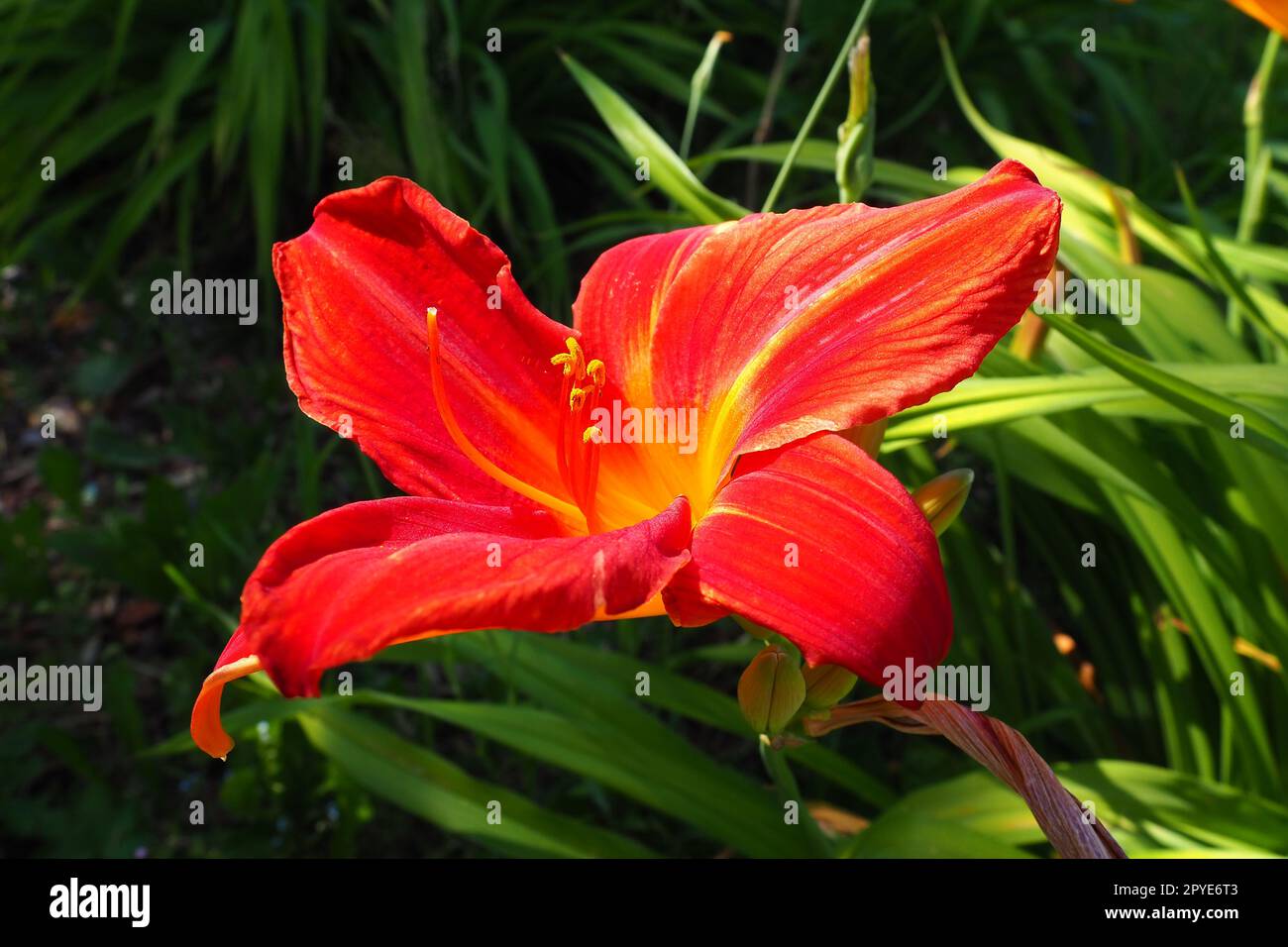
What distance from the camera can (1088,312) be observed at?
161 cm

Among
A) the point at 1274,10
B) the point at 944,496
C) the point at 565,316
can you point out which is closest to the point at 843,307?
the point at 944,496

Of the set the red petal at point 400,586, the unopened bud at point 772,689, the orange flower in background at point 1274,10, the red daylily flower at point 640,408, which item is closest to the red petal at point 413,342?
the red daylily flower at point 640,408

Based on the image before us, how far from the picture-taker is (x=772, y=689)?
88cm

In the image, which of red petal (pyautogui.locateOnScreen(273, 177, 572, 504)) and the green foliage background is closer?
red petal (pyautogui.locateOnScreen(273, 177, 572, 504))

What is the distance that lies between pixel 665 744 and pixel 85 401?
1959mm

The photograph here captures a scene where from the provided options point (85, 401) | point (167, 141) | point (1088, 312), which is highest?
point (167, 141)

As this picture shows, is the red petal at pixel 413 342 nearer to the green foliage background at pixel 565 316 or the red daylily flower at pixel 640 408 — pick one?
the red daylily flower at pixel 640 408

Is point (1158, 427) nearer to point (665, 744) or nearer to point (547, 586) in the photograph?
point (665, 744)

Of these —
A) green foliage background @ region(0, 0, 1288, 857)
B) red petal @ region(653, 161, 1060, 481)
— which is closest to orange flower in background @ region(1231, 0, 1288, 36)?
green foliage background @ region(0, 0, 1288, 857)

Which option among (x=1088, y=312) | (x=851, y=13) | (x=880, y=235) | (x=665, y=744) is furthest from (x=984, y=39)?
(x=880, y=235)

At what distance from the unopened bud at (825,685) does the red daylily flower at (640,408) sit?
148 millimetres

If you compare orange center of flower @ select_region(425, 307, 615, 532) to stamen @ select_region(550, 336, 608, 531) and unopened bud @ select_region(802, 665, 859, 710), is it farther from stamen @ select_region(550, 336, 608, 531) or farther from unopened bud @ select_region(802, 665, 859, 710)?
unopened bud @ select_region(802, 665, 859, 710)

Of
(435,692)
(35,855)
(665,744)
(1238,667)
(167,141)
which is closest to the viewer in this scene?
(1238,667)

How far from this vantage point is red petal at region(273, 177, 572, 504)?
908mm
